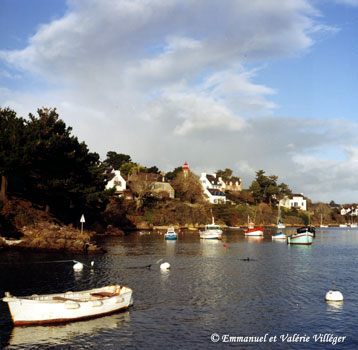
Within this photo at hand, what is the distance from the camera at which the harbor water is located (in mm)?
22828

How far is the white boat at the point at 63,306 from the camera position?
24094 millimetres

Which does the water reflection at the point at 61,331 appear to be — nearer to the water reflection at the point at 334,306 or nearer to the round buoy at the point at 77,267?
the water reflection at the point at 334,306

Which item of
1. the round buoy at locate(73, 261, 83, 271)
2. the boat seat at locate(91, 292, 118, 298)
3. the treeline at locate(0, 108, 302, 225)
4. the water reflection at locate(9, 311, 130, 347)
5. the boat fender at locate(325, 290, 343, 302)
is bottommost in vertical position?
the water reflection at locate(9, 311, 130, 347)

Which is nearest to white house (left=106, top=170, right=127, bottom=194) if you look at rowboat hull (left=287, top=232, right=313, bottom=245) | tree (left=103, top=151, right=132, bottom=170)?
tree (left=103, top=151, right=132, bottom=170)

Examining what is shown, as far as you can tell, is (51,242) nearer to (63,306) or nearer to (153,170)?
(63,306)

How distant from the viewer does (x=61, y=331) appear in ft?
78.6

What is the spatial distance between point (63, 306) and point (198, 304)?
10.8 meters

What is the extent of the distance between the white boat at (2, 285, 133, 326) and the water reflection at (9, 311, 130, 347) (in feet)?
1.54

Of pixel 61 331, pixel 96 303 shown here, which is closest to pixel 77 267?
pixel 96 303

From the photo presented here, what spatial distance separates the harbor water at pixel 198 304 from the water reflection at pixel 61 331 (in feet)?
0.18

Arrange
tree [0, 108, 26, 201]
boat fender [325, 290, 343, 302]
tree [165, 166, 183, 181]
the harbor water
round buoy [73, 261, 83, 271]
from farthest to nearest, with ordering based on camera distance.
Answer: tree [165, 166, 183, 181] → tree [0, 108, 26, 201] → round buoy [73, 261, 83, 271] → boat fender [325, 290, 343, 302] → the harbor water

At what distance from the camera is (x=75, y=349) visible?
69.8 feet

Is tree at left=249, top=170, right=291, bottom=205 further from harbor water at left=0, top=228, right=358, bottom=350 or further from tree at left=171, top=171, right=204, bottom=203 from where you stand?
harbor water at left=0, top=228, right=358, bottom=350

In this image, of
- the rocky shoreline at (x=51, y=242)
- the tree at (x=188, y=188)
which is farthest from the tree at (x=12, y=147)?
the tree at (x=188, y=188)
